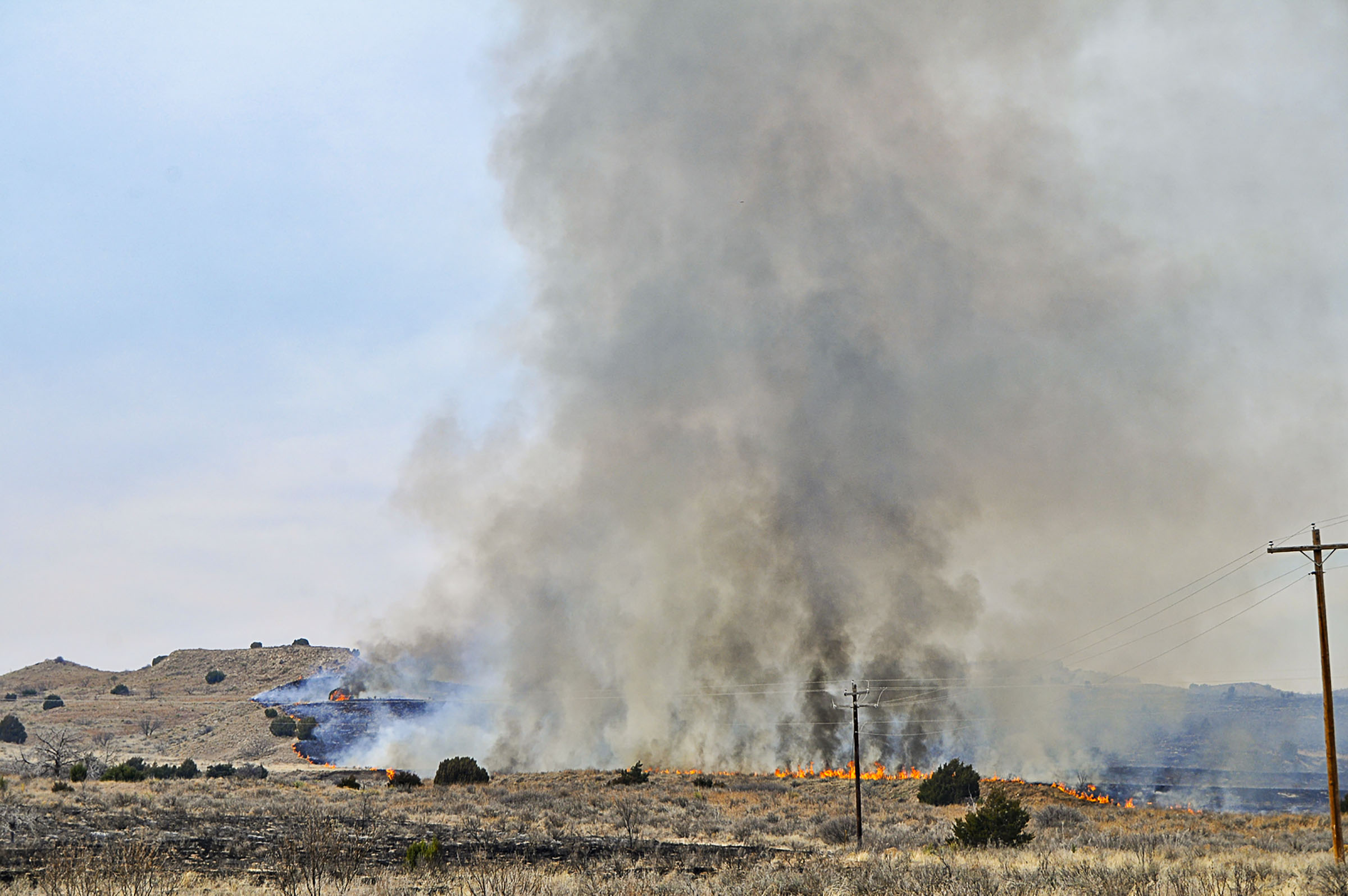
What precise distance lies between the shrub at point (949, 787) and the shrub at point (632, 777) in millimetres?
22712

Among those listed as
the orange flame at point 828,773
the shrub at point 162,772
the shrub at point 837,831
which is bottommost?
the orange flame at point 828,773

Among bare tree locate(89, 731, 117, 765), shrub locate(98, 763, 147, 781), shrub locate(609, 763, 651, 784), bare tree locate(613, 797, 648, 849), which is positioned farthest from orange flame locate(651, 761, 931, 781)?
bare tree locate(89, 731, 117, 765)

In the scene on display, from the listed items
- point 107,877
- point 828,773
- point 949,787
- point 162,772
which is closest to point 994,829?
point 949,787

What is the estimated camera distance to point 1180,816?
6394 cm

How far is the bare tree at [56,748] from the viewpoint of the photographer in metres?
71.4

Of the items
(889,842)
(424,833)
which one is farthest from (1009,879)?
Result: (424,833)

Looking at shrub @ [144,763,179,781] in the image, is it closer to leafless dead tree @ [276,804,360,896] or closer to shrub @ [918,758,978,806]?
leafless dead tree @ [276,804,360,896]

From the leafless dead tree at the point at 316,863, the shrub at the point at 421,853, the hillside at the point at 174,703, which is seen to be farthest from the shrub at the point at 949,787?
the hillside at the point at 174,703

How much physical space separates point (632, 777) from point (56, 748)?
62601 millimetres

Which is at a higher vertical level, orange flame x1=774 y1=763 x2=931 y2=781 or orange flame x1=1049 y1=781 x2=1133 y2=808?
orange flame x1=1049 y1=781 x2=1133 y2=808

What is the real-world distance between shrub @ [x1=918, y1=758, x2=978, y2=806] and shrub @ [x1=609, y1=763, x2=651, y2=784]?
74.5ft

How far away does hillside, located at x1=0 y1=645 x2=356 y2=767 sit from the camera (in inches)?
4154

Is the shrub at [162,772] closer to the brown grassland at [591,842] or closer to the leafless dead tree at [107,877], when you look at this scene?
the brown grassland at [591,842]

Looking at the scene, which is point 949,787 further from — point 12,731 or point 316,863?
point 12,731
